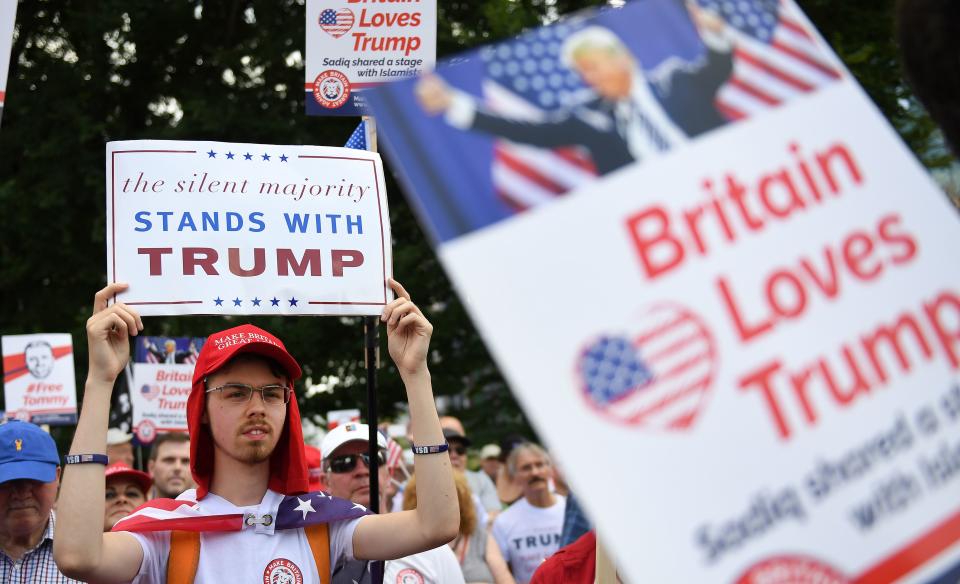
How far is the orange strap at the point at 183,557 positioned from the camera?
12.1 feet

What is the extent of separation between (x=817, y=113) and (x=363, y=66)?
410 cm

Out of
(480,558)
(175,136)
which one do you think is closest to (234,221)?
(480,558)

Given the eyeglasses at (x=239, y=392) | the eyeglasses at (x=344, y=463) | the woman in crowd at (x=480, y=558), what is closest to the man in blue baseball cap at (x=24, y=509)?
the eyeglasses at (x=239, y=392)

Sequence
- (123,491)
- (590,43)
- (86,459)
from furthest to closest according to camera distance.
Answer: (123,491), (86,459), (590,43)

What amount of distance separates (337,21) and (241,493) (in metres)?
2.71

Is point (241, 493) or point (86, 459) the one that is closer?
point (86, 459)

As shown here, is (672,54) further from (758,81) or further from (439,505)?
(439,505)

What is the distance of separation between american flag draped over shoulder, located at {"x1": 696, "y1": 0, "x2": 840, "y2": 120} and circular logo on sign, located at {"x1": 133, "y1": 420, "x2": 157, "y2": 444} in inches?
383

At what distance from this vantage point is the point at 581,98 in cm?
199

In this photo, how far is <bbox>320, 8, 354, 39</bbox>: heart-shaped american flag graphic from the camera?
19.3ft

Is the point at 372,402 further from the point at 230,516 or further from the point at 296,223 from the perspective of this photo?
the point at 230,516

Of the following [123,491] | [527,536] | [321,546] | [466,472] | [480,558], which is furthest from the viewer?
[466,472]

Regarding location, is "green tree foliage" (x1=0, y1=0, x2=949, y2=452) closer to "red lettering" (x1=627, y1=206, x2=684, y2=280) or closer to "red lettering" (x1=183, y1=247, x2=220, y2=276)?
"red lettering" (x1=183, y1=247, x2=220, y2=276)

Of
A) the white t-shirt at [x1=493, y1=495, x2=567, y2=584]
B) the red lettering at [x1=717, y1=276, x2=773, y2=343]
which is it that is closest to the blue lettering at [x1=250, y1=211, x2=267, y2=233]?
the red lettering at [x1=717, y1=276, x2=773, y2=343]
